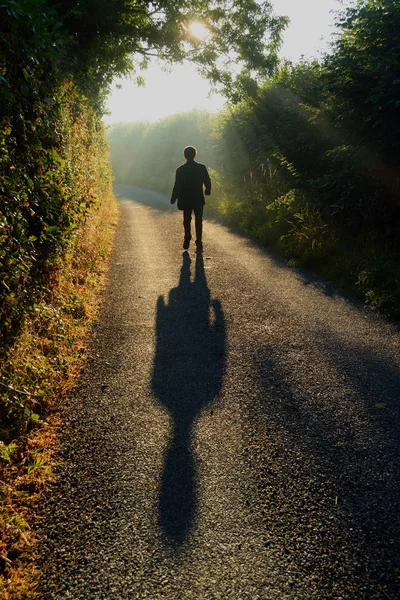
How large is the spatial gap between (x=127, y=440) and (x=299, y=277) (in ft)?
16.4

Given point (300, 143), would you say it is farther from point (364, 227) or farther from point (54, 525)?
point (54, 525)

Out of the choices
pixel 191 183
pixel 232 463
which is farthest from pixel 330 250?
pixel 232 463

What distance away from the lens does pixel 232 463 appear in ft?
8.96

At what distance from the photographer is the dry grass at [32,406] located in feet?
6.94

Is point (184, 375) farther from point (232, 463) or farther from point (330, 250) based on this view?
point (330, 250)

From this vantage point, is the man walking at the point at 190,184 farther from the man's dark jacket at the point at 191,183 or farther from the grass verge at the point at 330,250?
the grass verge at the point at 330,250

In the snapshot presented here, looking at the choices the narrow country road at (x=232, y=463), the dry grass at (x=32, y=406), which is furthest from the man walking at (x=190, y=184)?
the narrow country road at (x=232, y=463)

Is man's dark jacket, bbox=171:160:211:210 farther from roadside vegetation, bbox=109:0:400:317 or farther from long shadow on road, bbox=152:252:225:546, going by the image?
long shadow on road, bbox=152:252:225:546

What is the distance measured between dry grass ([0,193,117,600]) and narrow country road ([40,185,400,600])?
121 mm

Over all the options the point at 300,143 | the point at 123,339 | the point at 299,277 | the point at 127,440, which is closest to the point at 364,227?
the point at 299,277

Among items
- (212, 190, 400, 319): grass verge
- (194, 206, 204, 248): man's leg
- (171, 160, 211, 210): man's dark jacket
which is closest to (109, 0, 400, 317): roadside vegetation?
(212, 190, 400, 319): grass verge

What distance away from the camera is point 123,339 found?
15.9ft

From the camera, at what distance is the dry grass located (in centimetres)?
212

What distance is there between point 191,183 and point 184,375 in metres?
5.85
